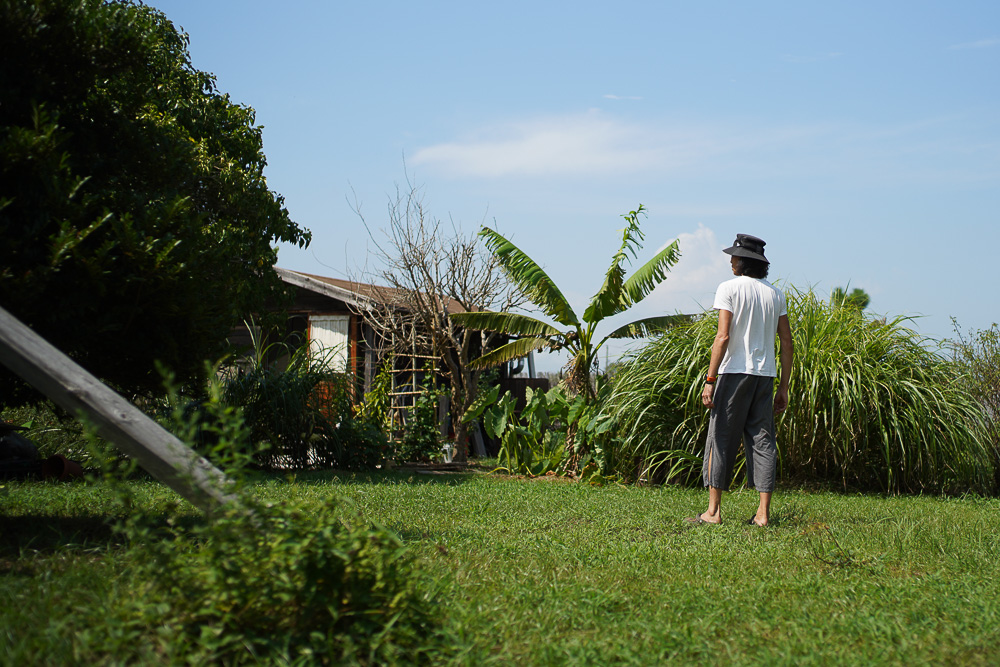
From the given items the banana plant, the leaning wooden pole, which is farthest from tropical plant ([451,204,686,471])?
the leaning wooden pole

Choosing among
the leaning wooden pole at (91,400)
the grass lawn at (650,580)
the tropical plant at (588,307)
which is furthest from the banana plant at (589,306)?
the leaning wooden pole at (91,400)

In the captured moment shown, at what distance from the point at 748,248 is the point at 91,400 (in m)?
4.66

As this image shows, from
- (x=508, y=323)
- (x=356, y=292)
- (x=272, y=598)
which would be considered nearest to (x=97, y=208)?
(x=272, y=598)

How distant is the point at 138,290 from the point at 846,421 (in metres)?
6.56

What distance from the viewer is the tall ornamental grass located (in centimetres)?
820

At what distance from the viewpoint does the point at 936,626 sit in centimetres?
338

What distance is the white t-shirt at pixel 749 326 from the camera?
5879mm

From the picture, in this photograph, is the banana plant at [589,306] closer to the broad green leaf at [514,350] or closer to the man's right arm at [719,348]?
the broad green leaf at [514,350]

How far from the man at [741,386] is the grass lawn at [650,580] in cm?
41

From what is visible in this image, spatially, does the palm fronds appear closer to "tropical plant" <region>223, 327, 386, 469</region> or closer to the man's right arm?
"tropical plant" <region>223, 327, 386, 469</region>

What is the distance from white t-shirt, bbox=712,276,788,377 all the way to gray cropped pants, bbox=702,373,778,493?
0.08m

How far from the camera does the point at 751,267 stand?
242 inches

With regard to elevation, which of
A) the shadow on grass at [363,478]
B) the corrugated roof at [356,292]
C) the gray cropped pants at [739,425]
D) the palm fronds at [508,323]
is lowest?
the shadow on grass at [363,478]

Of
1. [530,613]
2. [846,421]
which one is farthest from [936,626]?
[846,421]
